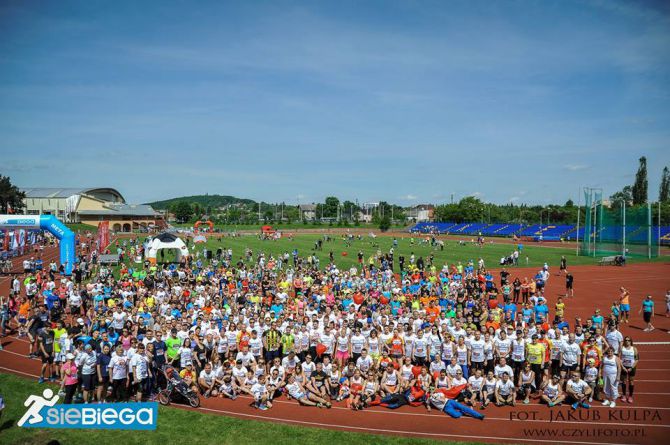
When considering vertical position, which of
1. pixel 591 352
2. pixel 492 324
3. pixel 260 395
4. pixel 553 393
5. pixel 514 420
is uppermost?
pixel 492 324

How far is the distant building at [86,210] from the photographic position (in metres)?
94.4

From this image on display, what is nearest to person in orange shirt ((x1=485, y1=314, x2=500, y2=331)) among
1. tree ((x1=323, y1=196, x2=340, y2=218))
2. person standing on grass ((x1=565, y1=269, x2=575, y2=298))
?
person standing on grass ((x1=565, y1=269, x2=575, y2=298))

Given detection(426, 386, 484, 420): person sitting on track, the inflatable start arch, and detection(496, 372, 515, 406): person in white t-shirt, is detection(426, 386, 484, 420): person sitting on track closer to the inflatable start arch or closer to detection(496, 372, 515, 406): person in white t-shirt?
detection(496, 372, 515, 406): person in white t-shirt

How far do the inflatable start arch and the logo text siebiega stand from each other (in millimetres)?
21516

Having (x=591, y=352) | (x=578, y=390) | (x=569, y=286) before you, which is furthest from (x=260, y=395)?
(x=569, y=286)

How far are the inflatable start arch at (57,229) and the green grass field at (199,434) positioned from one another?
20.6 m

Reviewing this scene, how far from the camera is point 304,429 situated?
9.74m

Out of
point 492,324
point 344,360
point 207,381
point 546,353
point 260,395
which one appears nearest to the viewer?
point 260,395

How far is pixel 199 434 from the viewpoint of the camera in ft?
30.8

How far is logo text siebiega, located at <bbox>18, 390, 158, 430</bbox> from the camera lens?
843cm

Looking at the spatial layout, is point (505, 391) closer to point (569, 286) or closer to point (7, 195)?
point (569, 286)

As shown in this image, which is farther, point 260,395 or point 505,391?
point 260,395

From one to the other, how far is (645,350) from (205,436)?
1441cm

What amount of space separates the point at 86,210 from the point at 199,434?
101266 mm
